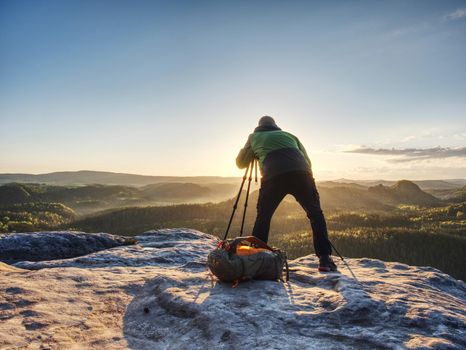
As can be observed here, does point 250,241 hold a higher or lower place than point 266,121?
lower

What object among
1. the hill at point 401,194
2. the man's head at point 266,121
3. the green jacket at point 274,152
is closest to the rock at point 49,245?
the green jacket at point 274,152

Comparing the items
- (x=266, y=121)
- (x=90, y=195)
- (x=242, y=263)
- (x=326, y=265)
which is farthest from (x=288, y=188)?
(x=90, y=195)

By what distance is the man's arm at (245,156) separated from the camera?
9055 mm

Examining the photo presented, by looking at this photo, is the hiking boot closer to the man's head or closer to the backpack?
the backpack

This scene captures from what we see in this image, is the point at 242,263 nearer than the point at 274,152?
Yes

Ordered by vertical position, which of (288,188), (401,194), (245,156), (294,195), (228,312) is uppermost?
(245,156)

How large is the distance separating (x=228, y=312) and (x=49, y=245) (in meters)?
8.76

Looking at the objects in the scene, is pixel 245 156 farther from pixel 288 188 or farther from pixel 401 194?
pixel 401 194

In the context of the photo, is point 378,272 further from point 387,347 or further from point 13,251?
point 13,251

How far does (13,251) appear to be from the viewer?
10992 millimetres

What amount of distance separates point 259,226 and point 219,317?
334 cm

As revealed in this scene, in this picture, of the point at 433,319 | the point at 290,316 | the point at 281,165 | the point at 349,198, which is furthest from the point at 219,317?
the point at 349,198

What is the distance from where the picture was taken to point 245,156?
9.16 meters

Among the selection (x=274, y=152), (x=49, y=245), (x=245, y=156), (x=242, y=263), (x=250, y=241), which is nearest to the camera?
(x=242, y=263)
